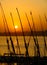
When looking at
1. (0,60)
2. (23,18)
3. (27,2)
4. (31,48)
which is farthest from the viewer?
(31,48)

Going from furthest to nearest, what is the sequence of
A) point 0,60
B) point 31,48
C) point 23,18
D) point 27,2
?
point 31,48 → point 23,18 → point 27,2 → point 0,60

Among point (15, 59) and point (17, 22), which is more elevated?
point (17, 22)

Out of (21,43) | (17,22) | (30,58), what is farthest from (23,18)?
(30,58)

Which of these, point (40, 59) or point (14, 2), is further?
point (14, 2)

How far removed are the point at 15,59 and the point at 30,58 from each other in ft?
0.29

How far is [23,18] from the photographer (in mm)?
2635

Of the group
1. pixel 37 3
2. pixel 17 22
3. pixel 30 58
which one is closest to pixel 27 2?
pixel 37 3

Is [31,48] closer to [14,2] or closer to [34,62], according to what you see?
[14,2]

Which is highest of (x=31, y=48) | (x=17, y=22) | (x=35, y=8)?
(x=35, y=8)

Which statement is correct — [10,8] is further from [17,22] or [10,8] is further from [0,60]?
[0,60]

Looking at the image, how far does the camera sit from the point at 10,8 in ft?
8.20

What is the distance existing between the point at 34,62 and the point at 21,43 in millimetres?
2693

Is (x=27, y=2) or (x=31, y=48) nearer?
(x=27, y=2)

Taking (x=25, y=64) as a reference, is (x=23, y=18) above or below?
above
